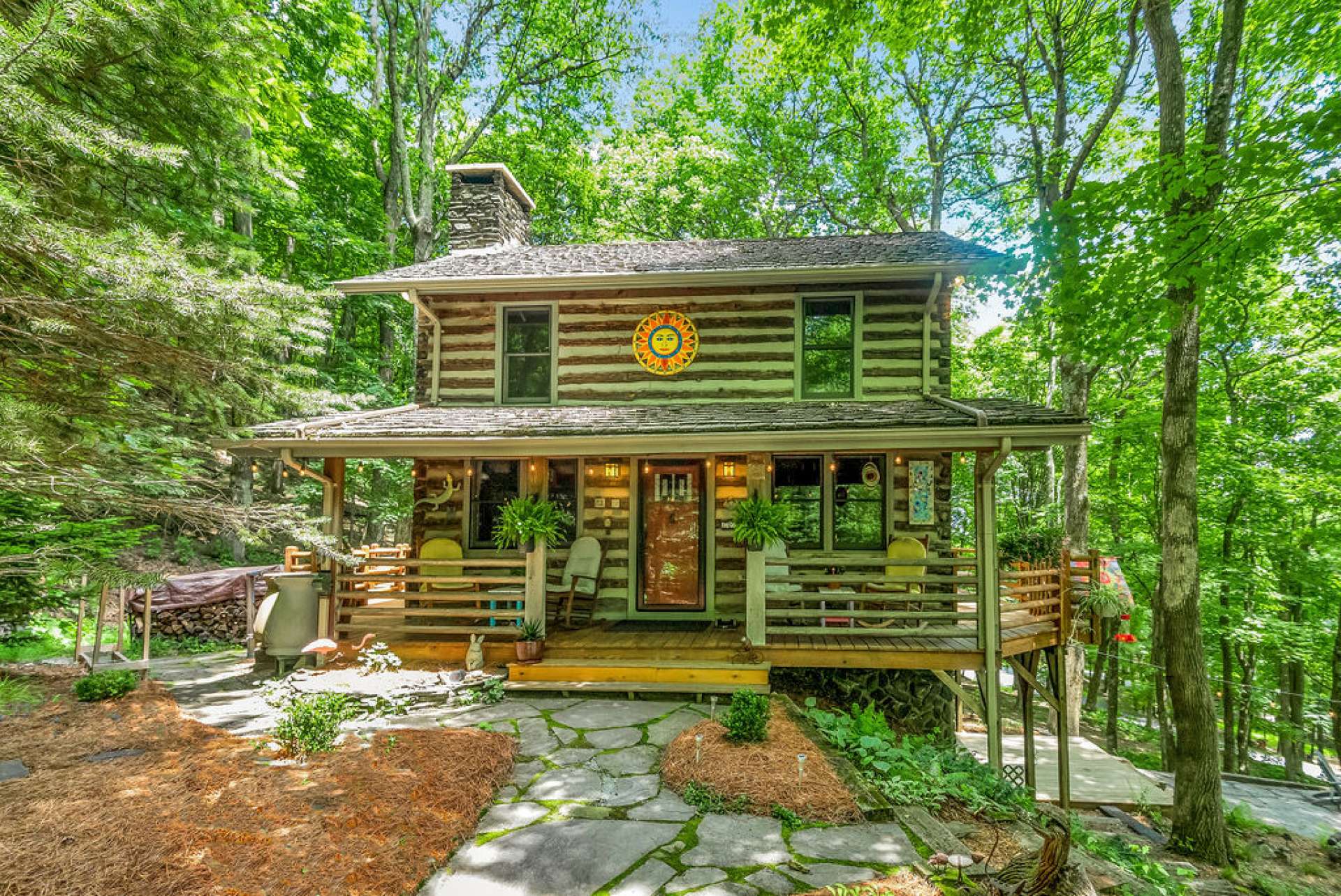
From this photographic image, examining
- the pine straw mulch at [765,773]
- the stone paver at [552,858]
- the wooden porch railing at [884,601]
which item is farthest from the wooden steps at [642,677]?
the stone paver at [552,858]

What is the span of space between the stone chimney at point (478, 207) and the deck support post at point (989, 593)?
30.7ft

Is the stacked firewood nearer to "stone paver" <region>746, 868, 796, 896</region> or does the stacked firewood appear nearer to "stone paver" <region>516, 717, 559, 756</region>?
"stone paver" <region>516, 717, 559, 756</region>

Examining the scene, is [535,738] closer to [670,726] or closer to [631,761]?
[631,761]

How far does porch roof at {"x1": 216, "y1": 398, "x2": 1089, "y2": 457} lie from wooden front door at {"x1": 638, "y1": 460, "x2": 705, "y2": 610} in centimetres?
131

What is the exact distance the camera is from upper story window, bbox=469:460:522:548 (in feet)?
31.2

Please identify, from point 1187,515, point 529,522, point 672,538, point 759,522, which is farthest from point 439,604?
point 1187,515

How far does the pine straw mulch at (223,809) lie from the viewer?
289cm

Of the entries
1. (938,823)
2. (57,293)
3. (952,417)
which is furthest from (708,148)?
(938,823)

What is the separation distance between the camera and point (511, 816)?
3992 mm

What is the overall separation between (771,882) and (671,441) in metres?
4.63

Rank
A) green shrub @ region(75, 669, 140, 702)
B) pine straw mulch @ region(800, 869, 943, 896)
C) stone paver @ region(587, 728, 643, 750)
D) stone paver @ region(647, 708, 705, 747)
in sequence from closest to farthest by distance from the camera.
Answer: pine straw mulch @ region(800, 869, 943, 896), stone paver @ region(587, 728, 643, 750), stone paver @ region(647, 708, 705, 747), green shrub @ region(75, 669, 140, 702)

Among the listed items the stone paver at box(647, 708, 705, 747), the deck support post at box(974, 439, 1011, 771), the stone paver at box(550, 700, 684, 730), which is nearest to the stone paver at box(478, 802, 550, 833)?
the stone paver at box(647, 708, 705, 747)

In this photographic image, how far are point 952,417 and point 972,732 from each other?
29.7 ft

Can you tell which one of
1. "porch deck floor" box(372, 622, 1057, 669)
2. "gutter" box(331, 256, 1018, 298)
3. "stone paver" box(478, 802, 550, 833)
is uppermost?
"gutter" box(331, 256, 1018, 298)
